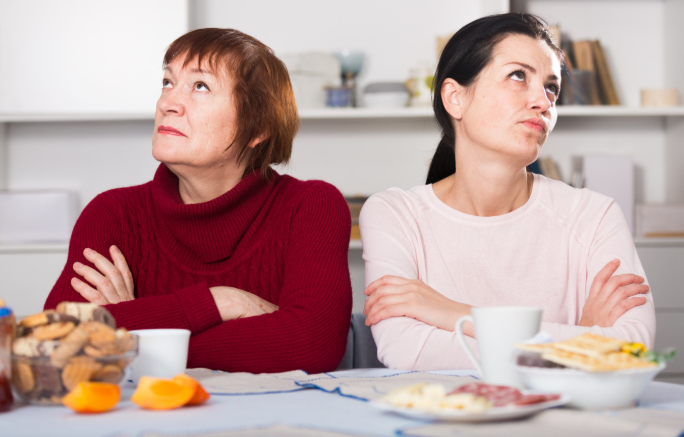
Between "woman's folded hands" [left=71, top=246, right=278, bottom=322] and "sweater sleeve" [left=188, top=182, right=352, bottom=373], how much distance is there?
0.16 feet

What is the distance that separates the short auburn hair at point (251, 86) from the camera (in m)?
1.43

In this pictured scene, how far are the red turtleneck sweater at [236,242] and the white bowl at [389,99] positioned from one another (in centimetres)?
128

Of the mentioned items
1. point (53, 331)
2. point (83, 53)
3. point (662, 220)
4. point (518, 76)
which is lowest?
point (662, 220)

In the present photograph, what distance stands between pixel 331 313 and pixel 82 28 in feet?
6.43

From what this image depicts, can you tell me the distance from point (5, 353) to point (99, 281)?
632 mm

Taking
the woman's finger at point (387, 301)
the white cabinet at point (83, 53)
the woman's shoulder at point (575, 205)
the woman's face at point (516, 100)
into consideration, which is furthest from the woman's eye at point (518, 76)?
the white cabinet at point (83, 53)

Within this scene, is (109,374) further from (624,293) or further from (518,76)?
(518,76)

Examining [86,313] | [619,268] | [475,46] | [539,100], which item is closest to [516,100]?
[539,100]

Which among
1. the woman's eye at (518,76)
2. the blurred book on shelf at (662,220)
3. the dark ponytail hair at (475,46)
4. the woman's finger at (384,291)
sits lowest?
the blurred book on shelf at (662,220)

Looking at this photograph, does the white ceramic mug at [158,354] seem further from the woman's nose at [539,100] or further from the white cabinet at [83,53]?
the white cabinet at [83,53]

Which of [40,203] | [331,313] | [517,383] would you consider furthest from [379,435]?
[40,203]

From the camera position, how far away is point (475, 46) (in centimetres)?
150

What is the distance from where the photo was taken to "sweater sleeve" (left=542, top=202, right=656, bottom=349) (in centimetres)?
110

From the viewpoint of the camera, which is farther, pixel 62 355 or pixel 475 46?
pixel 475 46
